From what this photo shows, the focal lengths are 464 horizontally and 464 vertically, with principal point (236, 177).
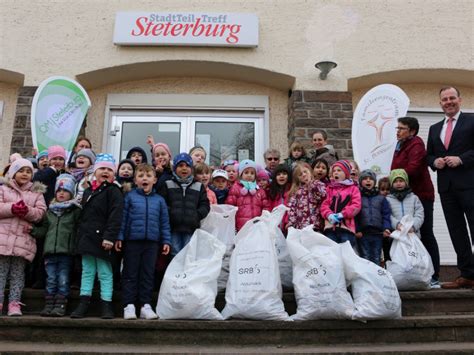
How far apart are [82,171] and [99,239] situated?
105cm

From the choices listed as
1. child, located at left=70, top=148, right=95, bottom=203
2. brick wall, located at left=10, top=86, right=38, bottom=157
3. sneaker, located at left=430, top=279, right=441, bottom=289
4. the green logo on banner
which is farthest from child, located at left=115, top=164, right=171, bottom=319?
brick wall, located at left=10, top=86, right=38, bottom=157

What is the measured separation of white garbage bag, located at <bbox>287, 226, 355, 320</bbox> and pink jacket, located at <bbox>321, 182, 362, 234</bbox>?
2.13ft

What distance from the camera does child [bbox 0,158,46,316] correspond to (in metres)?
3.63

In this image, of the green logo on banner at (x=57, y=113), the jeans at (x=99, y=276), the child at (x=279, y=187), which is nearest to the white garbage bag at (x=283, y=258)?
the child at (x=279, y=187)

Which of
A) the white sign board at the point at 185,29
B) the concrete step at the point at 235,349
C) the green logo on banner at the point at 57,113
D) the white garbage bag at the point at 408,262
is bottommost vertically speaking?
the concrete step at the point at 235,349

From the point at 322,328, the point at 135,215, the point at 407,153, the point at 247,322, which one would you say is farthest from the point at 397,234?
the point at 135,215

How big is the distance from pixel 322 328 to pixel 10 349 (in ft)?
6.87

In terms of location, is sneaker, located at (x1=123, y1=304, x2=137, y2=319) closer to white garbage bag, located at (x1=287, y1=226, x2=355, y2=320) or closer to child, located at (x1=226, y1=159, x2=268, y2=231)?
white garbage bag, located at (x1=287, y1=226, x2=355, y2=320)

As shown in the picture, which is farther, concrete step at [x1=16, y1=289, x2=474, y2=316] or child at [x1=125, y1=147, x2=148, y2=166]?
child at [x1=125, y1=147, x2=148, y2=166]

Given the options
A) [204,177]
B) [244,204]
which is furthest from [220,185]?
[244,204]

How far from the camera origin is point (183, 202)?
3955 mm

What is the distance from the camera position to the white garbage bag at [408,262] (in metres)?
3.93

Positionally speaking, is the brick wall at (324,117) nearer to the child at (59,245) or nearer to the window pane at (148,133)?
the window pane at (148,133)

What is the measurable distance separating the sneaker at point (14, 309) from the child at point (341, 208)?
8.46 ft
